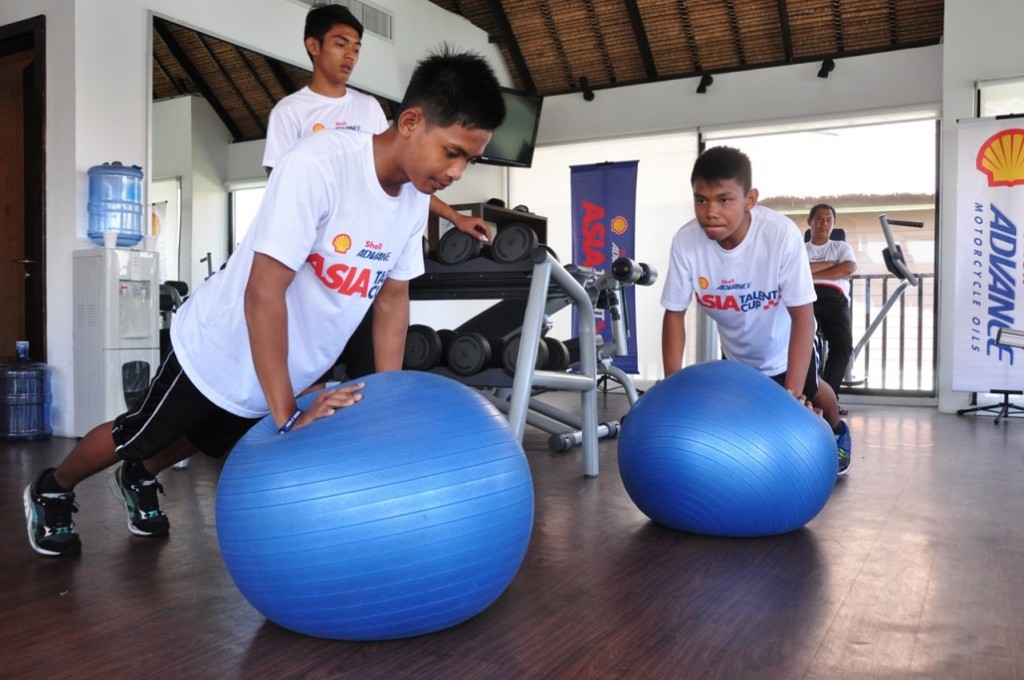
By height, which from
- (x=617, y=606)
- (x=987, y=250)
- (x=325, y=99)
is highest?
(x=325, y=99)

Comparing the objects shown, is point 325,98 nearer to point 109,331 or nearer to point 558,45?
point 109,331

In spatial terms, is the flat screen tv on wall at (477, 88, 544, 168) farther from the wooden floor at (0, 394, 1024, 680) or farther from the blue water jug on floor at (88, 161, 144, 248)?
the wooden floor at (0, 394, 1024, 680)

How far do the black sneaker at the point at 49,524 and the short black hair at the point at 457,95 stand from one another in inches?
49.0

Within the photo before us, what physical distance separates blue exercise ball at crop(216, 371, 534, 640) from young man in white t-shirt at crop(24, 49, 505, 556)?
0.35ft

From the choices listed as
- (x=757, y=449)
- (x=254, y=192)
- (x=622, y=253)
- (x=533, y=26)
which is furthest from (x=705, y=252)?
(x=533, y=26)

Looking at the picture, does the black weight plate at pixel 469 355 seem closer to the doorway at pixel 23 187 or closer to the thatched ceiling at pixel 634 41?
the doorway at pixel 23 187

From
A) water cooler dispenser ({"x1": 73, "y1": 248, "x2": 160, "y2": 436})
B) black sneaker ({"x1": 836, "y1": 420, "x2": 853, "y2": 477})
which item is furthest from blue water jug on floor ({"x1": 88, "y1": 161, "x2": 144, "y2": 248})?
black sneaker ({"x1": 836, "y1": 420, "x2": 853, "y2": 477})

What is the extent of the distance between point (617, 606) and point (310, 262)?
876mm

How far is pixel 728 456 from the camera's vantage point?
6.59 ft

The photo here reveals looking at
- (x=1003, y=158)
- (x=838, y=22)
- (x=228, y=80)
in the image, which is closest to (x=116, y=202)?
(x=228, y=80)

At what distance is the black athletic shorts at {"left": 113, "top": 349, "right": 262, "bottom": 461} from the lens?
1.73 metres

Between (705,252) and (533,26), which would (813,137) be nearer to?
(533,26)

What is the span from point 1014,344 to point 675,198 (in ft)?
9.46

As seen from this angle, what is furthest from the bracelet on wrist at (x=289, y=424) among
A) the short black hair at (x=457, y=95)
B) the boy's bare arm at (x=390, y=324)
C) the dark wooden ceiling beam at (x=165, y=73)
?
the dark wooden ceiling beam at (x=165, y=73)
